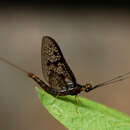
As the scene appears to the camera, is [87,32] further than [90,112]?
Yes

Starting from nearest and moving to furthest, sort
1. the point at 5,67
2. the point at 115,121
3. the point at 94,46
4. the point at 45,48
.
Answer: the point at 115,121 → the point at 45,48 → the point at 5,67 → the point at 94,46

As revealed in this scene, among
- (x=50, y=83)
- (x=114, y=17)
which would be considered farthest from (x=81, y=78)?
(x=50, y=83)

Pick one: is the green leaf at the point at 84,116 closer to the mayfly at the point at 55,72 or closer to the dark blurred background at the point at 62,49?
the mayfly at the point at 55,72

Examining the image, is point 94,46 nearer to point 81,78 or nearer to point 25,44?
point 81,78

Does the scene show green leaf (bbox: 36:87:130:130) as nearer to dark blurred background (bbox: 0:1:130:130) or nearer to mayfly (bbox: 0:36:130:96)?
mayfly (bbox: 0:36:130:96)

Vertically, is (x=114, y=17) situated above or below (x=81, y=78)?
above

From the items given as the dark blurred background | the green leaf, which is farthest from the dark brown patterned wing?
the dark blurred background
